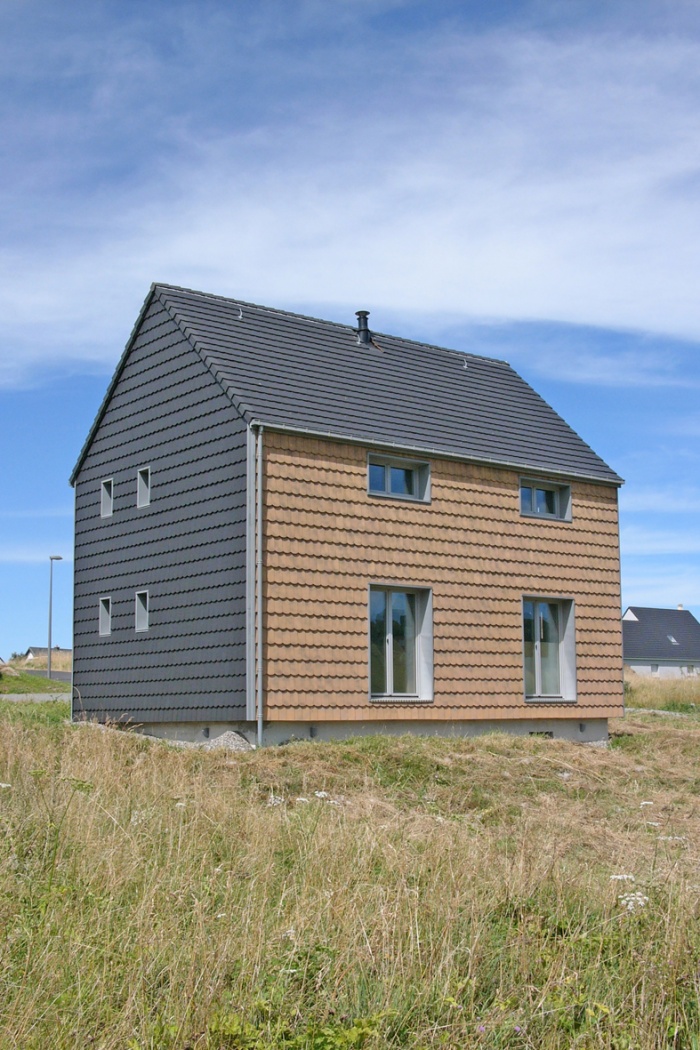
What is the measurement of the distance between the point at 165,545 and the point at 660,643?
212 ft

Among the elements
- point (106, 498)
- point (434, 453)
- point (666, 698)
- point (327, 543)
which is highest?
point (434, 453)

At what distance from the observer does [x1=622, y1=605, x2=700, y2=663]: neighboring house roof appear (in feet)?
254

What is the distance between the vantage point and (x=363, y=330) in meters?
22.7

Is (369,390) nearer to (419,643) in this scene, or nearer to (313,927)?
(419,643)

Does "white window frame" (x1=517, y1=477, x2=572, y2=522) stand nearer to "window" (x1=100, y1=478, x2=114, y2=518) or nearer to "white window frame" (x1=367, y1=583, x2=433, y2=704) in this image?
"white window frame" (x1=367, y1=583, x2=433, y2=704)

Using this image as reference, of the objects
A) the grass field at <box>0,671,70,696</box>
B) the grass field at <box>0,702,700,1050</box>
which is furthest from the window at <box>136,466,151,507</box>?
→ the grass field at <box>0,671,70,696</box>

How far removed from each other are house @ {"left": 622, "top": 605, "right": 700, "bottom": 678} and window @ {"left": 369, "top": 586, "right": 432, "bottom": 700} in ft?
193

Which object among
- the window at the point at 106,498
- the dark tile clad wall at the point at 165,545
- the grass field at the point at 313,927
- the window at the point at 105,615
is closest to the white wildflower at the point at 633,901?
the grass field at the point at 313,927

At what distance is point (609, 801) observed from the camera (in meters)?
13.9

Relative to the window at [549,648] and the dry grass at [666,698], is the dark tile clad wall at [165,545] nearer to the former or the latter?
the window at [549,648]

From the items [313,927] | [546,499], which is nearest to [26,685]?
[546,499]

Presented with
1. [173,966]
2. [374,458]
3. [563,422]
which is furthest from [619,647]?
[173,966]

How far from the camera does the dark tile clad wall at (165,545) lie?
57.7 feet

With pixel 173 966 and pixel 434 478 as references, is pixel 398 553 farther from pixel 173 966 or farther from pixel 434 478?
pixel 173 966
